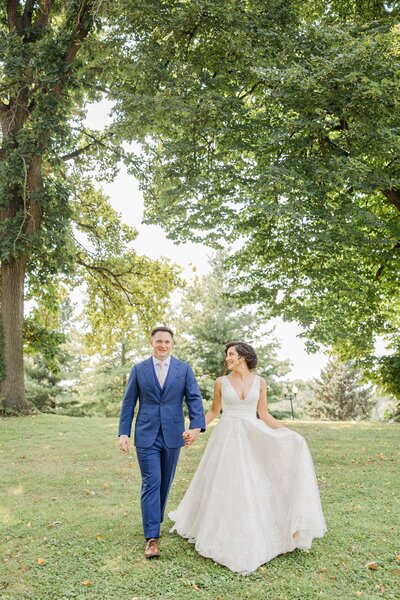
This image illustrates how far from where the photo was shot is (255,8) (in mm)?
11953

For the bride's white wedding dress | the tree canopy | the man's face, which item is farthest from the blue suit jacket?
the tree canopy

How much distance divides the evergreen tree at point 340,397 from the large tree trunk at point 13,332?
116 ft

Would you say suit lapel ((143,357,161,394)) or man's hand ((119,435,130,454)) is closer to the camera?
man's hand ((119,435,130,454))

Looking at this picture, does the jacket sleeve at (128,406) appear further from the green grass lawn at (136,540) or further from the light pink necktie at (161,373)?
the green grass lawn at (136,540)

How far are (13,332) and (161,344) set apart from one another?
39.4 ft

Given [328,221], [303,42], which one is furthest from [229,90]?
[328,221]

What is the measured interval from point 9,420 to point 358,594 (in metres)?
12.0

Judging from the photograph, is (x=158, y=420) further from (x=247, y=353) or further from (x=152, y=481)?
(x=247, y=353)

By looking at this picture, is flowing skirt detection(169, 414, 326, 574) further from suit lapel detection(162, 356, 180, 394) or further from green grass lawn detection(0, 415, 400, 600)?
suit lapel detection(162, 356, 180, 394)

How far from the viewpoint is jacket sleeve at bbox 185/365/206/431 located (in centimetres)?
516

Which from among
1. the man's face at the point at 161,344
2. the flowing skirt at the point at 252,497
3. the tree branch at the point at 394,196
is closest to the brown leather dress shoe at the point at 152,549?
the flowing skirt at the point at 252,497

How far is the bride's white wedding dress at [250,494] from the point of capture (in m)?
4.73

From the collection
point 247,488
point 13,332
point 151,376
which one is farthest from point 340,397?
point 151,376

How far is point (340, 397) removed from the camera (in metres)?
46.9
